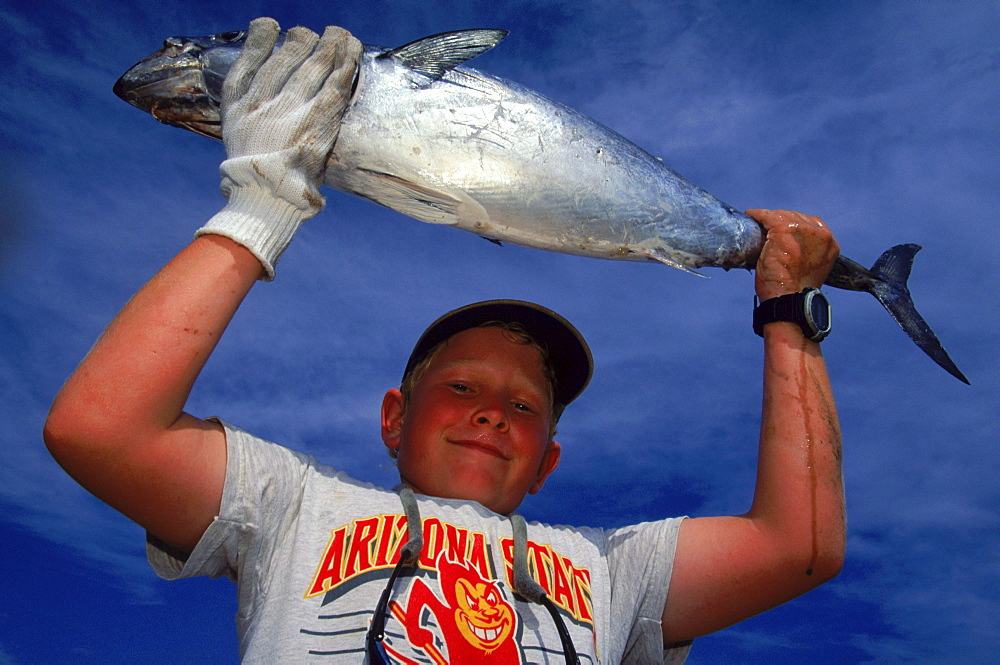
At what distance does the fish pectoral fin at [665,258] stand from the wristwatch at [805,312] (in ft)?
0.89

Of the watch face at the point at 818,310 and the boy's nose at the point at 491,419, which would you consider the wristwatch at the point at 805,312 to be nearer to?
the watch face at the point at 818,310

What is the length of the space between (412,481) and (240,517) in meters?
0.71

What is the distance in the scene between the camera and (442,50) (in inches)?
97.8

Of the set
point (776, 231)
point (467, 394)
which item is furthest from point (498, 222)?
point (776, 231)

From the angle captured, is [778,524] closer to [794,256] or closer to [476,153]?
[794,256]

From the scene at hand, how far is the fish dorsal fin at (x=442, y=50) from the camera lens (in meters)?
2.44

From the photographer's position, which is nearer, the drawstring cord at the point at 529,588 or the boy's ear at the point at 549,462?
the drawstring cord at the point at 529,588

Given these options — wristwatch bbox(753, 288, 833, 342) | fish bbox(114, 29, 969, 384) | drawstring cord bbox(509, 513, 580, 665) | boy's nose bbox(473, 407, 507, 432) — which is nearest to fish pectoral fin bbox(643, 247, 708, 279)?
fish bbox(114, 29, 969, 384)

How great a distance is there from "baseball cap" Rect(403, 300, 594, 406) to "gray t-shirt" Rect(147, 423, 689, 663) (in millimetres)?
694

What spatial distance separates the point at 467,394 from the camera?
8.34ft

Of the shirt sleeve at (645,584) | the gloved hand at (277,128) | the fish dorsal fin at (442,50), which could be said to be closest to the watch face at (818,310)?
the shirt sleeve at (645,584)

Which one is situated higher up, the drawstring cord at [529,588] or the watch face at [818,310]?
the watch face at [818,310]

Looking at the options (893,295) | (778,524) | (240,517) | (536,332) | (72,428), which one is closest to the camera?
(72,428)

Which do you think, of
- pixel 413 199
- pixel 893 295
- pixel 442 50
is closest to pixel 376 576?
pixel 413 199
